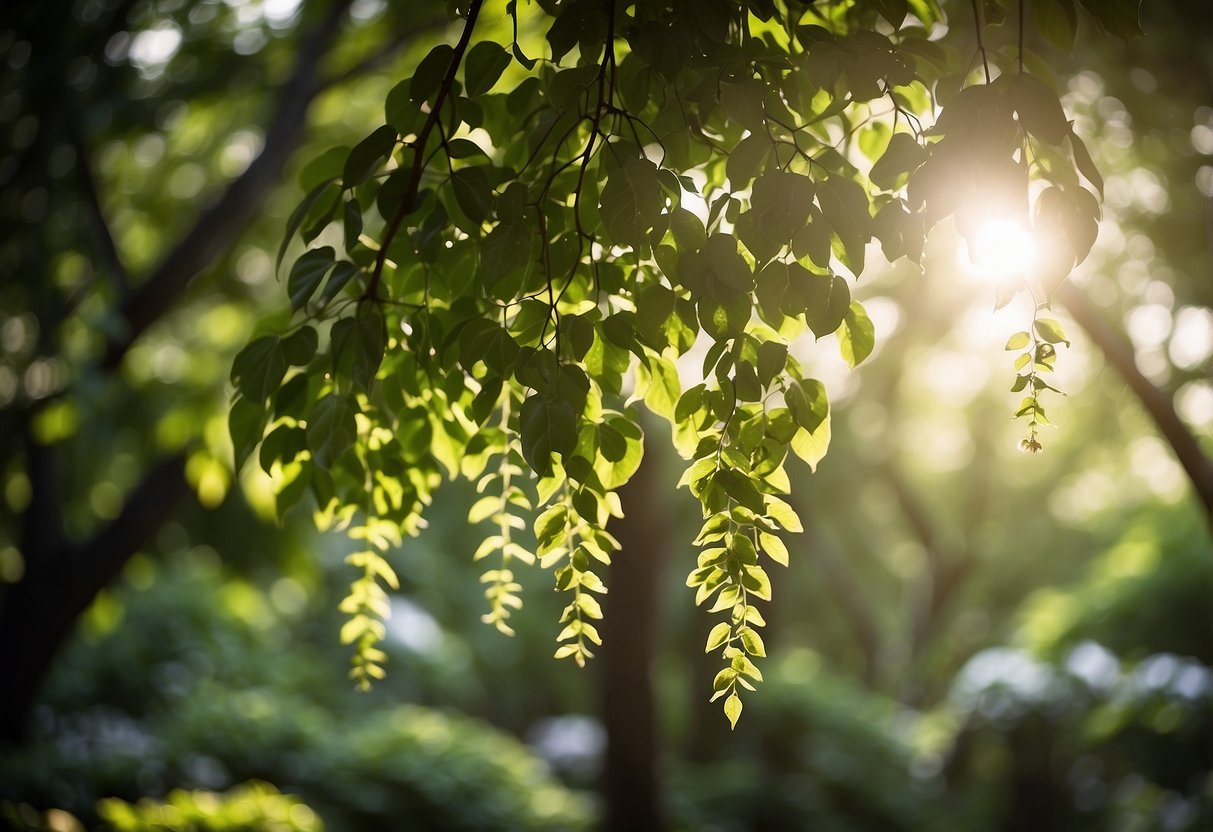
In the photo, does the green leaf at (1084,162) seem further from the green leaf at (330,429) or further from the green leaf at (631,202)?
the green leaf at (330,429)

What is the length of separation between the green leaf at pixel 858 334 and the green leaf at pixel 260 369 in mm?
837

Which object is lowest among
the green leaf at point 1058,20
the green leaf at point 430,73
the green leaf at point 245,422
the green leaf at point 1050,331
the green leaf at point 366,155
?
the green leaf at point 245,422

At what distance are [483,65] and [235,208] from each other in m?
4.09

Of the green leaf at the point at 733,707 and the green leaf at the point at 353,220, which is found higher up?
the green leaf at the point at 353,220

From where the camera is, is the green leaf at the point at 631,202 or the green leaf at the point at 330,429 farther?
the green leaf at the point at 330,429

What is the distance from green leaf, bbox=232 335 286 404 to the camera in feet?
4.98

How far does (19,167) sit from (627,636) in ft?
14.6

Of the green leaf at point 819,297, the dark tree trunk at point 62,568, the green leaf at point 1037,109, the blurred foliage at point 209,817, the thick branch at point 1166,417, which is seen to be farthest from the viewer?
the dark tree trunk at point 62,568

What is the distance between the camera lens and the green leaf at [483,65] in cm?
140

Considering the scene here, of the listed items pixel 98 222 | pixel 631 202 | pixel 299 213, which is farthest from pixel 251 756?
pixel 631 202

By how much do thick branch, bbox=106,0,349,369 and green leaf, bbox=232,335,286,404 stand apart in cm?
348

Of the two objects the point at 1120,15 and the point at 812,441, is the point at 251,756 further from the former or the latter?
the point at 1120,15

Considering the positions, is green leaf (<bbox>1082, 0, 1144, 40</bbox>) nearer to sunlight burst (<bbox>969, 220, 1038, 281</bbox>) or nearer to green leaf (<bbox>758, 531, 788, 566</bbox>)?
sunlight burst (<bbox>969, 220, 1038, 281</bbox>)

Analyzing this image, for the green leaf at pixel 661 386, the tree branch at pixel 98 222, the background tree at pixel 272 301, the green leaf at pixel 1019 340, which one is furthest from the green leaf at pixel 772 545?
the tree branch at pixel 98 222
